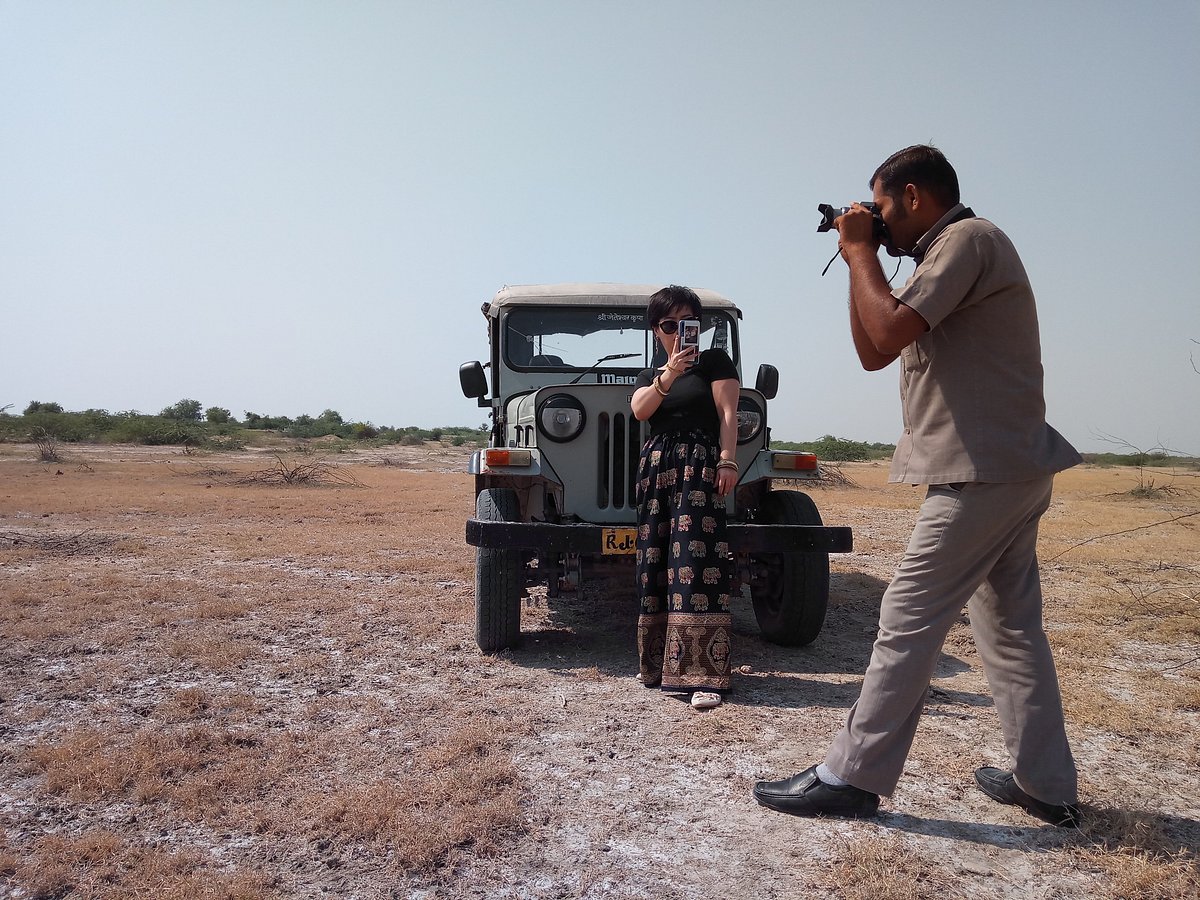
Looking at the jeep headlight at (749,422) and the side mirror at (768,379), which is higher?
the side mirror at (768,379)

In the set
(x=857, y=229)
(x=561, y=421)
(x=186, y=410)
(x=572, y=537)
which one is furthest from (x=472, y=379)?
(x=186, y=410)

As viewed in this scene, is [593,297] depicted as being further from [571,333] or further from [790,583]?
[790,583]

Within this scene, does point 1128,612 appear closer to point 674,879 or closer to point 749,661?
point 749,661

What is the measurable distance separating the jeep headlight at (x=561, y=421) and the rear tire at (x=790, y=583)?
1.20 metres

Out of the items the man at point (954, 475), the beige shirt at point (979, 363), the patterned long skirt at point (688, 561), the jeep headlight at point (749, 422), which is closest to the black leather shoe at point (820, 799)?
the man at point (954, 475)

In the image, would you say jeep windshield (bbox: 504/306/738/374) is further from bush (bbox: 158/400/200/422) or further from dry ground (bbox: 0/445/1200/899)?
bush (bbox: 158/400/200/422)

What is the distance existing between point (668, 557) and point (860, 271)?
180 cm

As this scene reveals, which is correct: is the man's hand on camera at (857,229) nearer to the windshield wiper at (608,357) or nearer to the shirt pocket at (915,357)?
the shirt pocket at (915,357)

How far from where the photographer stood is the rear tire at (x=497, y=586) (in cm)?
425

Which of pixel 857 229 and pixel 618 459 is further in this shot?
pixel 618 459

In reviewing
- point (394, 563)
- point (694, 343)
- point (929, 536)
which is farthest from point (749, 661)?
point (394, 563)

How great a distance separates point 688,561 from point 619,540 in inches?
19.6

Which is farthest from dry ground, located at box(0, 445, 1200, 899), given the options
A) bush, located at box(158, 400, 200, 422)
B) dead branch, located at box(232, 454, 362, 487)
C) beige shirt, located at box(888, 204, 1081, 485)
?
bush, located at box(158, 400, 200, 422)

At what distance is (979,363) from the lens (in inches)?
89.9
